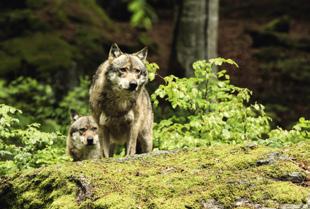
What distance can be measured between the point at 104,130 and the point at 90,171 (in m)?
2.77

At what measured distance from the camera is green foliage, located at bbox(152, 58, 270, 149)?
9641 millimetres

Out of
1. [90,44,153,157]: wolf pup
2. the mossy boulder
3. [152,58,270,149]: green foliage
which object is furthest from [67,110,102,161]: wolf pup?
the mossy boulder

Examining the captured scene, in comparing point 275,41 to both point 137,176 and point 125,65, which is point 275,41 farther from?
point 137,176

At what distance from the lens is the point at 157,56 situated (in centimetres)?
2542

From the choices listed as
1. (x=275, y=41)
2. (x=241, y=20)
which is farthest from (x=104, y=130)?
(x=241, y=20)

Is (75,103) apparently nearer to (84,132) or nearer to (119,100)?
(84,132)

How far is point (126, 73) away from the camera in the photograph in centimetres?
961

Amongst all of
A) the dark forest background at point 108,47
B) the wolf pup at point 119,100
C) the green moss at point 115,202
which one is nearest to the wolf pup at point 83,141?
the wolf pup at point 119,100

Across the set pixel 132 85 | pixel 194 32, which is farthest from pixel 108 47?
pixel 132 85

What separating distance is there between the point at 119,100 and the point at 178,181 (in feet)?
10.6

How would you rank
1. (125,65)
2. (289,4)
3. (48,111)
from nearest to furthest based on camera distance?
(125,65), (48,111), (289,4)

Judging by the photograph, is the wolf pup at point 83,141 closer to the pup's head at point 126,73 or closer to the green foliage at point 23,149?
the pup's head at point 126,73

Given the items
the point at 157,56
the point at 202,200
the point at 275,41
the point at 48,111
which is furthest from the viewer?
the point at 275,41

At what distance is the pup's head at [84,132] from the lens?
444 inches
